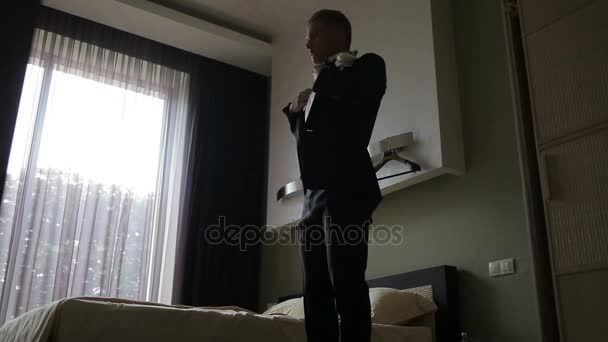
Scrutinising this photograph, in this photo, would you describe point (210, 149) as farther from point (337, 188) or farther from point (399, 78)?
point (337, 188)

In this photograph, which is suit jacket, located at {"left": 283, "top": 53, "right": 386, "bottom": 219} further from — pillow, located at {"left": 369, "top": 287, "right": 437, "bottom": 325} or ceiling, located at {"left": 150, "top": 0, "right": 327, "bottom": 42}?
ceiling, located at {"left": 150, "top": 0, "right": 327, "bottom": 42}

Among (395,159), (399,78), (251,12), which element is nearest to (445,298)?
(395,159)

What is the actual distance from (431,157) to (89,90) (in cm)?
258

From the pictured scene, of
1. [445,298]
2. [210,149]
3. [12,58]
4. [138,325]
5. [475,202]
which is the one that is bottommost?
[138,325]

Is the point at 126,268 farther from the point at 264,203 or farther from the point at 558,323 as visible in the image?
the point at 558,323

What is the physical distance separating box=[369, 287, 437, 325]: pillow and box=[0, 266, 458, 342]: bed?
6.4 inches

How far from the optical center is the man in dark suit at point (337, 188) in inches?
56.1

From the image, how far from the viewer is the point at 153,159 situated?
4.22 m

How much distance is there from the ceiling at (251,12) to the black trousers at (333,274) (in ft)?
9.51

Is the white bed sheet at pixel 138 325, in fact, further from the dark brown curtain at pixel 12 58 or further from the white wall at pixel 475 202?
the dark brown curtain at pixel 12 58

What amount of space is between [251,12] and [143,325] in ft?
9.95

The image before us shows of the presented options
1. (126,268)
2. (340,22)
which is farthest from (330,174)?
(126,268)

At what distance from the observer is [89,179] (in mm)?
3879

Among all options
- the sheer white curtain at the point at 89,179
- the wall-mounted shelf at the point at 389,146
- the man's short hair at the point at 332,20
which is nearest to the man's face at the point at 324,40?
the man's short hair at the point at 332,20
